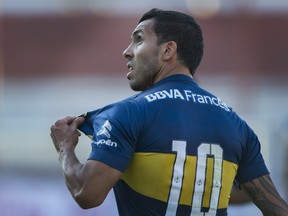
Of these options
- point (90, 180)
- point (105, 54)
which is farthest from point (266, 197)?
point (105, 54)

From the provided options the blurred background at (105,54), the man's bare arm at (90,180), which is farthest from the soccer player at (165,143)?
the blurred background at (105,54)

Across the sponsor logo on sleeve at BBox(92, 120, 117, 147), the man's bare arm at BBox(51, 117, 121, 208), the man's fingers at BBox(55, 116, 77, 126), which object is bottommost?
the man's bare arm at BBox(51, 117, 121, 208)

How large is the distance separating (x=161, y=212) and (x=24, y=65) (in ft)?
47.4

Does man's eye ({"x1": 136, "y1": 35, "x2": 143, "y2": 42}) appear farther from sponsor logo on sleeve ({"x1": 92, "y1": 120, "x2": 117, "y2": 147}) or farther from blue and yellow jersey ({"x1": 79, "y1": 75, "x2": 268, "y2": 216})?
sponsor logo on sleeve ({"x1": 92, "y1": 120, "x2": 117, "y2": 147})

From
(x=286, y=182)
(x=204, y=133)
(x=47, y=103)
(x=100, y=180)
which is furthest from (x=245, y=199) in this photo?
(x=47, y=103)

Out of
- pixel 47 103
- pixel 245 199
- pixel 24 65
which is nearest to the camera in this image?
pixel 245 199

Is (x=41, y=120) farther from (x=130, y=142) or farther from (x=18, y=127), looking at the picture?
(x=130, y=142)

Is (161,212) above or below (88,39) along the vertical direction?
below

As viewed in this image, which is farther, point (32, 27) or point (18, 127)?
point (32, 27)

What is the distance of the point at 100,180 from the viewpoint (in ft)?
11.4

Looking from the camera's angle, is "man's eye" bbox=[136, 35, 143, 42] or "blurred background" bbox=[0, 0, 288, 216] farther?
"blurred background" bbox=[0, 0, 288, 216]

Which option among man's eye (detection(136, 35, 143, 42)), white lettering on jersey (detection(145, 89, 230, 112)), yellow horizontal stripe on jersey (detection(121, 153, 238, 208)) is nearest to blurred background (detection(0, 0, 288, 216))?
man's eye (detection(136, 35, 143, 42))

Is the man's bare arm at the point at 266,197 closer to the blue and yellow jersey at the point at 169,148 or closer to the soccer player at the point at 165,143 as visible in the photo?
the soccer player at the point at 165,143

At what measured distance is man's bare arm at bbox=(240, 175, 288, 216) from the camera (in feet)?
13.0
